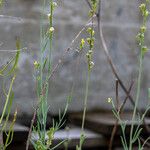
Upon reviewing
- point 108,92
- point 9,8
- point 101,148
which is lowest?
point 101,148

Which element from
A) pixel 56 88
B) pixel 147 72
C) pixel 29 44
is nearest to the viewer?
pixel 29 44

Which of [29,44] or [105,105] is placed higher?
[29,44]

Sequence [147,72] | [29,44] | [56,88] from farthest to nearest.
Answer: [147,72], [56,88], [29,44]

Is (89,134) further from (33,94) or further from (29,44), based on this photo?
(29,44)

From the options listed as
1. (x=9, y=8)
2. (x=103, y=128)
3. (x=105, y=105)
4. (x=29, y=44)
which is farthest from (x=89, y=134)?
(x=9, y=8)

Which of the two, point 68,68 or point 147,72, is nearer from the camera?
point 68,68

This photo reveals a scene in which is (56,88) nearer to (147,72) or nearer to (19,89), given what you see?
(19,89)

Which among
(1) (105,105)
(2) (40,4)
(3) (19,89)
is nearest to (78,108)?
(1) (105,105)
